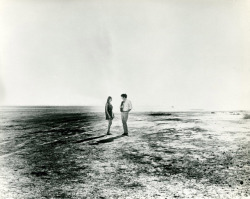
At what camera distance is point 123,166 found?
7.66 metres

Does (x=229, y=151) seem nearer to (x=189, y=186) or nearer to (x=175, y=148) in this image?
(x=175, y=148)

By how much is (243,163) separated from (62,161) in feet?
19.3

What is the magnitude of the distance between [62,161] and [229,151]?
618 cm

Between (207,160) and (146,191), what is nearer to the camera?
(146,191)

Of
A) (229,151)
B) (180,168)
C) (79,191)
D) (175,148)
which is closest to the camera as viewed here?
(79,191)

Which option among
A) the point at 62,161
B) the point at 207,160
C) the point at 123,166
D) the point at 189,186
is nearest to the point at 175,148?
the point at 207,160

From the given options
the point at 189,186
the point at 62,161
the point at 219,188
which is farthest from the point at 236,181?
the point at 62,161

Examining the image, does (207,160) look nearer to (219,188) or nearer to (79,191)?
(219,188)

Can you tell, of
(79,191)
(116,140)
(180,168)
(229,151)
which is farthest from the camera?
(116,140)

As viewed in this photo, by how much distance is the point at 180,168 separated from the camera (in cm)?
745

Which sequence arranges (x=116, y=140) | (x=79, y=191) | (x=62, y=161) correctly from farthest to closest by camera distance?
(x=116, y=140), (x=62, y=161), (x=79, y=191)

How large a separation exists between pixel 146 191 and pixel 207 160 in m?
3.22

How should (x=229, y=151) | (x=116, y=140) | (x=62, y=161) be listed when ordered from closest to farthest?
(x=62, y=161), (x=229, y=151), (x=116, y=140)

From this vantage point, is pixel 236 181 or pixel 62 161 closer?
pixel 236 181
